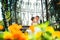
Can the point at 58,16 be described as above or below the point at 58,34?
below

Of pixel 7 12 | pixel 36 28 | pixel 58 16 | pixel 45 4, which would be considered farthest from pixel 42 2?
pixel 36 28

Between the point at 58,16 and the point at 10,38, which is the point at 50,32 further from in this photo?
the point at 58,16

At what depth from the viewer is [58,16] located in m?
9.31

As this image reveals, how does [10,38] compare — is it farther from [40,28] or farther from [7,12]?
[7,12]

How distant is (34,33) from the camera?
0.89 meters

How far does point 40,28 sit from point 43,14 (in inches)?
325

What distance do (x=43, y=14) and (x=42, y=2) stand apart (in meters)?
0.49

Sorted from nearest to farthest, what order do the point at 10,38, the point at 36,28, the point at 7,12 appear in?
the point at 10,38, the point at 36,28, the point at 7,12

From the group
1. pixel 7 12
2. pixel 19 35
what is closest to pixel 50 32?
pixel 19 35

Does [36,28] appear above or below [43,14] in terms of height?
above

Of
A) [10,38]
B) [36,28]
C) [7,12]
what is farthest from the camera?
[7,12]

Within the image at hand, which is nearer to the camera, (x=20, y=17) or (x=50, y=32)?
(x=50, y=32)

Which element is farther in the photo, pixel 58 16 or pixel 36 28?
pixel 58 16

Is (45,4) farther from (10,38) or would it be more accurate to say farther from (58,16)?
(10,38)
